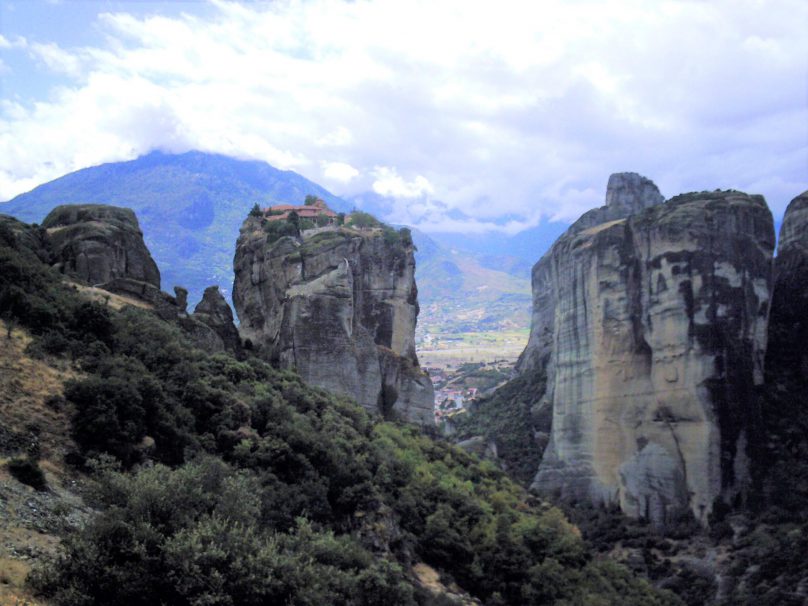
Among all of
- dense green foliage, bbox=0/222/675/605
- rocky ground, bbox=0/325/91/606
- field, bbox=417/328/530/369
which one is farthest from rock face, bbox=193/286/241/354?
field, bbox=417/328/530/369

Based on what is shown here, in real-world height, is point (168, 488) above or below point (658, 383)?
below

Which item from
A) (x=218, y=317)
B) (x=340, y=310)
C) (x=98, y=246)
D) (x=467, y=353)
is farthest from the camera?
(x=467, y=353)

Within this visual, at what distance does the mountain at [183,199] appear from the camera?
111125mm

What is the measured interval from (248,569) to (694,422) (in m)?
41.0

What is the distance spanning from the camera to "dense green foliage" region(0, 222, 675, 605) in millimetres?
12758

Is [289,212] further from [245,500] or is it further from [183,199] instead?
[183,199]

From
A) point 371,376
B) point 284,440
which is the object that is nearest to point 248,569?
point 284,440

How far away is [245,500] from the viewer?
15.3m

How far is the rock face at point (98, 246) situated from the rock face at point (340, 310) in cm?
830

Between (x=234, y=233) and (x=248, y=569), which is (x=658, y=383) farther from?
(x=234, y=233)

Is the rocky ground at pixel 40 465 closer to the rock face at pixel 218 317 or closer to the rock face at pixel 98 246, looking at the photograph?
the rock face at pixel 98 246

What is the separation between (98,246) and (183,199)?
10892 cm

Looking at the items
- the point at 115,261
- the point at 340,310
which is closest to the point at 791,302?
the point at 340,310

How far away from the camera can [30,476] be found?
14695 mm
